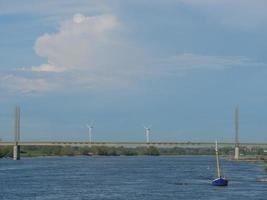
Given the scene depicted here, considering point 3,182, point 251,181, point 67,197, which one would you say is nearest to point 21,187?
point 3,182

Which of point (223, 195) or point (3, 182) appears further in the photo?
point (3, 182)

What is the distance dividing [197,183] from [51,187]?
27843 mm

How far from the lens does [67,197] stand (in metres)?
95.9

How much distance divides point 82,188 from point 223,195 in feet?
75.2

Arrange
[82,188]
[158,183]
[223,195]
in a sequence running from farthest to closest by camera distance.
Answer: [158,183] → [82,188] → [223,195]

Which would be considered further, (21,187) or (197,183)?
(197,183)

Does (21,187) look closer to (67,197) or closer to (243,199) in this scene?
(67,197)

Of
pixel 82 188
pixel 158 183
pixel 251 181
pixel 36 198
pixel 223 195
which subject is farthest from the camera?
pixel 251 181

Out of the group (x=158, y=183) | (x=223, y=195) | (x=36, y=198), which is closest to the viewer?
(x=36, y=198)

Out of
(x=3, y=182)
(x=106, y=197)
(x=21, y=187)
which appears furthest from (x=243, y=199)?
(x=3, y=182)

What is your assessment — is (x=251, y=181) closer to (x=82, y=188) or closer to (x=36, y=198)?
(x=82, y=188)

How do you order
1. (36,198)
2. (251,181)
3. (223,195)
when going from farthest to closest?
(251,181) → (223,195) → (36,198)

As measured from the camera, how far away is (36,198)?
95.3 m

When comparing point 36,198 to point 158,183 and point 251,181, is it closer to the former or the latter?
point 158,183
